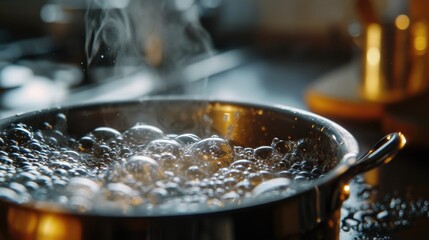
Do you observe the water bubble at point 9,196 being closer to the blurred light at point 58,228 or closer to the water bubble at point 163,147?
the blurred light at point 58,228

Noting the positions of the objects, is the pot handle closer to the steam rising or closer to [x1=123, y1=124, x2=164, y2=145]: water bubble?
[x1=123, y1=124, x2=164, y2=145]: water bubble

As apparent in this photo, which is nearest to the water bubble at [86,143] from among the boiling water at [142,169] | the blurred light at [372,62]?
the boiling water at [142,169]

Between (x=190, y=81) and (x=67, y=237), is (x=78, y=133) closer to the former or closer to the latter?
(x=67, y=237)

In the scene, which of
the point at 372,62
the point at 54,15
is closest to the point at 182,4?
the point at 54,15

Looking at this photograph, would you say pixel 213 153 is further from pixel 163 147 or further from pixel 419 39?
pixel 419 39

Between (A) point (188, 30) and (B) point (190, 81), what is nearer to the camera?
(B) point (190, 81)

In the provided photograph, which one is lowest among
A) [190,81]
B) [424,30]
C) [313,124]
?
[313,124]

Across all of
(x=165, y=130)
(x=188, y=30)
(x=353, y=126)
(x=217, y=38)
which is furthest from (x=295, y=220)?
(x=217, y=38)
